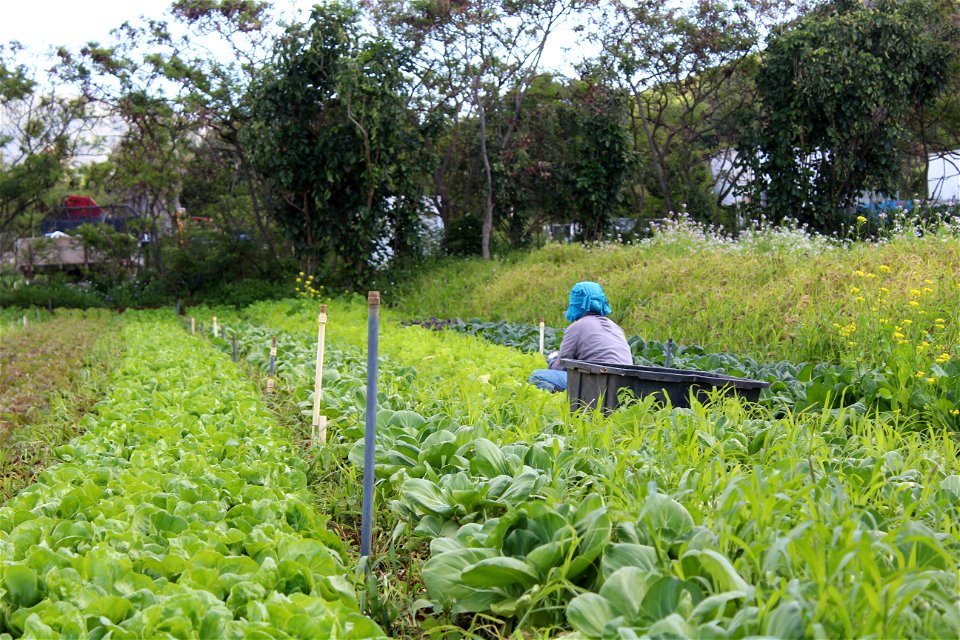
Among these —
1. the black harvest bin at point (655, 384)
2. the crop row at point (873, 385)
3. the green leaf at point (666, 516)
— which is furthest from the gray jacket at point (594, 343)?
the green leaf at point (666, 516)

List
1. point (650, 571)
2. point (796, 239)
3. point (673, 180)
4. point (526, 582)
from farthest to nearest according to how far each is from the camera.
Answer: point (673, 180) → point (796, 239) → point (526, 582) → point (650, 571)

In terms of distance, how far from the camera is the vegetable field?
2.23 metres

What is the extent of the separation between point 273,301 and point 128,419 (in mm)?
13330

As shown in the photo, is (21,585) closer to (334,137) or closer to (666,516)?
(666,516)

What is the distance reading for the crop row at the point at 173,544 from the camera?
2.43m

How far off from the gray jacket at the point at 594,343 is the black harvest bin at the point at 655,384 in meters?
1.00

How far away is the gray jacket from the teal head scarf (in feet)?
0.25

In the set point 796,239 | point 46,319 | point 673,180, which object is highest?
point 673,180

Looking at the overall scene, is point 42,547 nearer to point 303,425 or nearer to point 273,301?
point 303,425

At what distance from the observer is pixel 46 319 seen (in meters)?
18.4

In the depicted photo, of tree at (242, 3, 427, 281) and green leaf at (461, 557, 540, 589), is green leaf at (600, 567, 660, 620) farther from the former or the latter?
tree at (242, 3, 427, 281)

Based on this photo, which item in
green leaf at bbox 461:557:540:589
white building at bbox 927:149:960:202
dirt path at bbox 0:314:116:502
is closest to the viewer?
green leaf at bbox 461:557:540:589

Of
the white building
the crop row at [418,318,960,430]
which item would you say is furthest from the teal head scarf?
the white building

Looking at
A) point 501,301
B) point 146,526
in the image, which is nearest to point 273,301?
point 501,301
